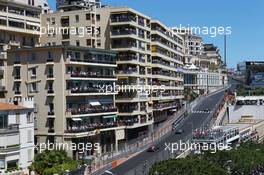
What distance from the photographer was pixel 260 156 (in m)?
57.4

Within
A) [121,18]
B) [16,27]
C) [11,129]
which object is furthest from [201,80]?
[11,129]

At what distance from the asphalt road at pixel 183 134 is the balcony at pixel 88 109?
766 cm

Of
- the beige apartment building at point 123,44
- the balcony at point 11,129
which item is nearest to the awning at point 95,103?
the beige apartment building at point 123,44

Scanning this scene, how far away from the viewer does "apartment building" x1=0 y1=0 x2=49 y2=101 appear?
2918 inches

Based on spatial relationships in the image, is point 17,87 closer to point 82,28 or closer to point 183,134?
point 82,28

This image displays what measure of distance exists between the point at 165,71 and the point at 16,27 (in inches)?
1366

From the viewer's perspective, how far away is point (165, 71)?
342ft

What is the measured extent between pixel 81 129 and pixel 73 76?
6689 millimetres

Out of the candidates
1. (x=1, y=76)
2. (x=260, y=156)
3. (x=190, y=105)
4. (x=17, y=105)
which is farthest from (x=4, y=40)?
(x=190, y=105)

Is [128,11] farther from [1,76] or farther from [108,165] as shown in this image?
[108,165]

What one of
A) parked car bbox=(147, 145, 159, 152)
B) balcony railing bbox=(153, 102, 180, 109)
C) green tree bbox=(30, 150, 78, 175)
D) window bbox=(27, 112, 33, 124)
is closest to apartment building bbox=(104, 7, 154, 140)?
parked car bbox=(147, 145, 159, 152)

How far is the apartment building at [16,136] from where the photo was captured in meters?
53.0

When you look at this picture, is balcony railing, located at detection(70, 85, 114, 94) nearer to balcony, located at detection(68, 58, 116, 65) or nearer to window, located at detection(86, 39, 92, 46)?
balcony, located at detection(68, 58, 116, 65)

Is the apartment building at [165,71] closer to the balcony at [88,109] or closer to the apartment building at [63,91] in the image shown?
the balcony at [88,109]
